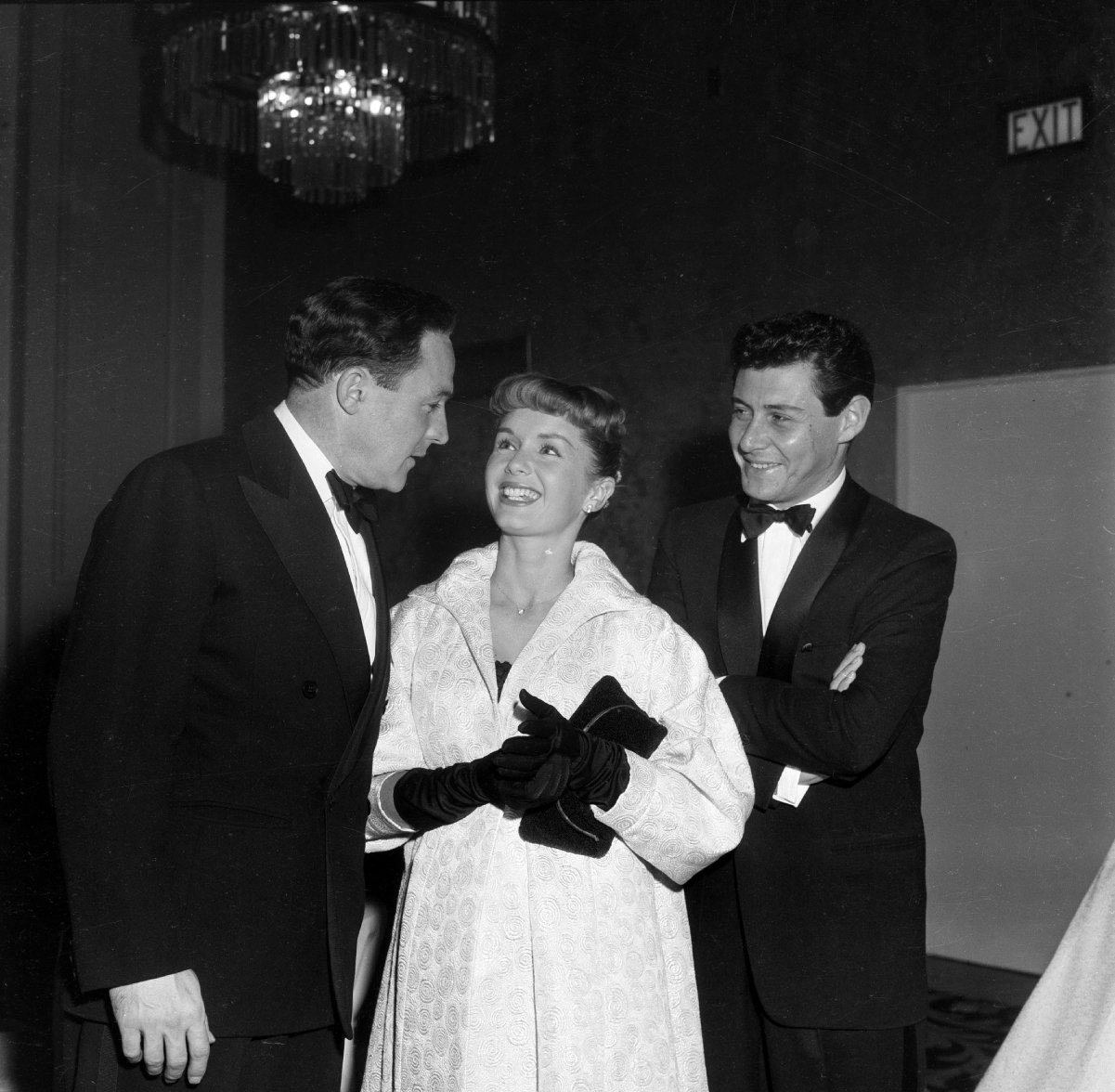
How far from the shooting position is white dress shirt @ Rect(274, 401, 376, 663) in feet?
6.29

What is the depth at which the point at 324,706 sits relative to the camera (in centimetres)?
180

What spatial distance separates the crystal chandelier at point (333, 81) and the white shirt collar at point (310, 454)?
6.67 ft

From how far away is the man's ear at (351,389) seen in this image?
1938 millimetres

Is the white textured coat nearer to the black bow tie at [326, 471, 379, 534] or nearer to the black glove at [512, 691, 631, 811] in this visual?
the black glove at [512, 691, 631, 811]

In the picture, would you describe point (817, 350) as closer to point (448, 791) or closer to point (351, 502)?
point (351, 502)

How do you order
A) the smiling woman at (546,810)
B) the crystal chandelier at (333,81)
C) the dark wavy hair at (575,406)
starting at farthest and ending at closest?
the crystal chandelier at (333,81)
the dark wavy hair at (575,406)
the smiling woman at (546,810)

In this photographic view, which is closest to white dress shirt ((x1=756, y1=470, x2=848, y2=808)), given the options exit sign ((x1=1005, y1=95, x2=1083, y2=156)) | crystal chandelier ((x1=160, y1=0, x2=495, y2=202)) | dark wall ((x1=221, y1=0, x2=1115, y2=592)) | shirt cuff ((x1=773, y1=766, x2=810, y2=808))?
shirt cuff ((x1=773, y1=766, x2=810, y2=808))

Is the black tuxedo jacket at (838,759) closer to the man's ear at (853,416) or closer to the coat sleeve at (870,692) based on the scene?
the coat sleeve at (870,692)

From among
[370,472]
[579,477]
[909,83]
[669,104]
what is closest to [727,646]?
[579,477]

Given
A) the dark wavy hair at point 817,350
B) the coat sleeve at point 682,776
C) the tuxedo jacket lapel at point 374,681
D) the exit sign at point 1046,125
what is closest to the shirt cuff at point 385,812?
the tuxedo jacket lapel at point 374,681

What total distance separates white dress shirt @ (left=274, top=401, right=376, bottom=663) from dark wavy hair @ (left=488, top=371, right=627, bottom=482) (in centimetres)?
39

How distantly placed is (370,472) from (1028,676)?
104 inches

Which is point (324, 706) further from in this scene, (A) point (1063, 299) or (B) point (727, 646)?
(A) point (1063, 299)

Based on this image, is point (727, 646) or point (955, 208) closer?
point (727, 646)
